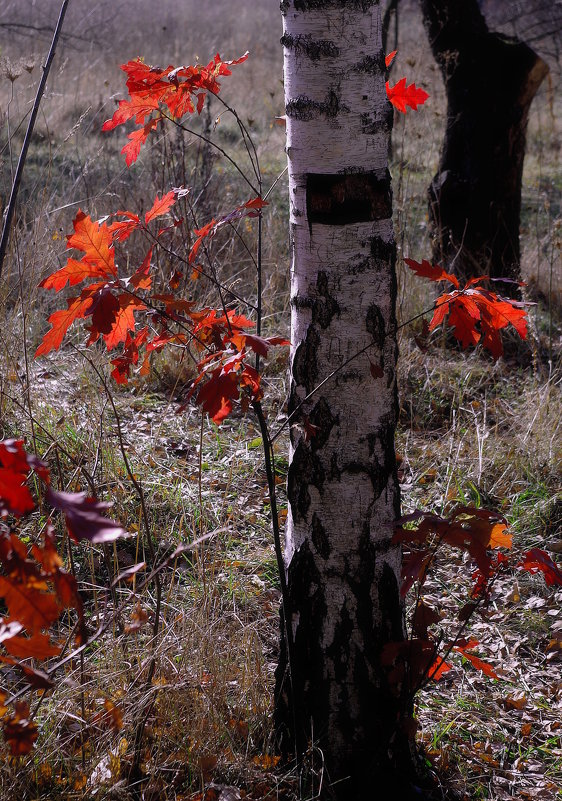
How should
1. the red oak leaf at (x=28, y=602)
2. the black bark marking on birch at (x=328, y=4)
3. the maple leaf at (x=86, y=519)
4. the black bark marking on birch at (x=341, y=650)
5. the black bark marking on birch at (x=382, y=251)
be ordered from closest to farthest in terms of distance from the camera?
the maple leaf at (x=86, y=519)
the red oak leaf at (x=28, y=602)
the black bark marking on birch at (x=328, y=4)
the black bark marking on birch at (x=382, y=251)
the black bark marking on birch at (x=341, y=650)

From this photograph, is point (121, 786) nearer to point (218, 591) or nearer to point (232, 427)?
point (218, 591)

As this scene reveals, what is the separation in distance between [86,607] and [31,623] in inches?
54.9

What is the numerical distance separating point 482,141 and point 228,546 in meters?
3.34

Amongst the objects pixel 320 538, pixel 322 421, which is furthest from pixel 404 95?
pixel 320 538

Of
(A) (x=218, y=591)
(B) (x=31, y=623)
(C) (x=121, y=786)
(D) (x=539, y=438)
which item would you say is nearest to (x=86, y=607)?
(A) (x=218, y=591)

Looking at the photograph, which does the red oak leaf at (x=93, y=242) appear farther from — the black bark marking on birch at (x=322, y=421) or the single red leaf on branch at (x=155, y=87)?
the black bark marking on birch at (x=322, y=421)

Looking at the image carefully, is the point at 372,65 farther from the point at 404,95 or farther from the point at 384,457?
the point at 384,457

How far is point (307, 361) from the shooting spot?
1621mm

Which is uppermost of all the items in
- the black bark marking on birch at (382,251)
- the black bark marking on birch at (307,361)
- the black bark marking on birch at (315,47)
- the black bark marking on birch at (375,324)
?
the black bark marking on birch at (315,47)

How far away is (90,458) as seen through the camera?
2777mm

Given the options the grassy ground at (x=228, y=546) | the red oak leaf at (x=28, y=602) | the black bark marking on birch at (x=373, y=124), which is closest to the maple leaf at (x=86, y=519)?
the red oak leaf at (x=28, y=602)

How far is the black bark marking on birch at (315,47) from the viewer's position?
4.79 ft

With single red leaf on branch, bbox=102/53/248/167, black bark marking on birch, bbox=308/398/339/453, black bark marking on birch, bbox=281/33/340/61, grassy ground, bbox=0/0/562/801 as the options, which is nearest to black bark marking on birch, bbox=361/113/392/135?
black bark marking on birch, bbox=281/33/340/61

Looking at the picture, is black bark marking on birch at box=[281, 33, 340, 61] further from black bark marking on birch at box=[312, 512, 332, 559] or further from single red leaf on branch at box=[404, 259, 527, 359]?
black bark marking on birch at box=[312, 512, 332, 559]
